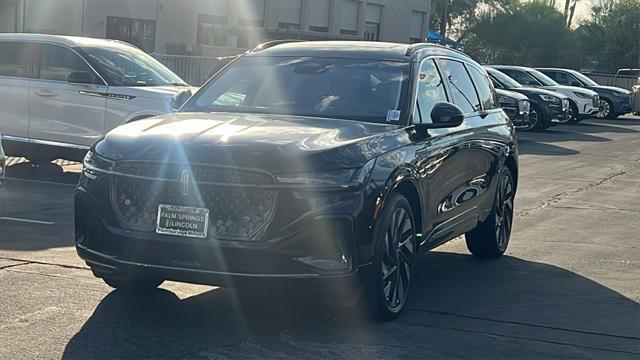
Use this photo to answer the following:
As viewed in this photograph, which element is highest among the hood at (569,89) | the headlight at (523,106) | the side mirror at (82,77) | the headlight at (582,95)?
the side mirror at (82,77)

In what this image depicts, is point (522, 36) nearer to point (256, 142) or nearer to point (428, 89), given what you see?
point (428, 89)

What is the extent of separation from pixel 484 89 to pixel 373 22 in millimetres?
38724

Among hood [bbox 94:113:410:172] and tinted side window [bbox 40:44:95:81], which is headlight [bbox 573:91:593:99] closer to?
tinted side window [bbox 40:44:95:81]

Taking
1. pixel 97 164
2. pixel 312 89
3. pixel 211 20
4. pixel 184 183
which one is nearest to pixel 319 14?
pixel 211 20

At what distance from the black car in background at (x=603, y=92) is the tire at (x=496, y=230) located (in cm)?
2622

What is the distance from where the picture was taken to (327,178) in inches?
234

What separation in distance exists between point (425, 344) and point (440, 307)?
1039 mm

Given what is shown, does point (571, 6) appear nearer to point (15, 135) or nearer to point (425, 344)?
point (15, 135)

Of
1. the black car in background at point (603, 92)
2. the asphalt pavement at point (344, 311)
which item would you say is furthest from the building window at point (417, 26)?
the asphalt pavement at point (344, 311)

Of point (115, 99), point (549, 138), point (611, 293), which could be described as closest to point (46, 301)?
point (611, 293)

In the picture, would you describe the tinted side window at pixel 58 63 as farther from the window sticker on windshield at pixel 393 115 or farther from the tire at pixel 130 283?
the window sticker on windshield at pixel 393 115

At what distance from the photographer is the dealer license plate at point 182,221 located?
5.93 meters

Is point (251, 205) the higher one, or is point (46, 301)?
point (251, 205)

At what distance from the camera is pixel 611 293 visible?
7.82m
